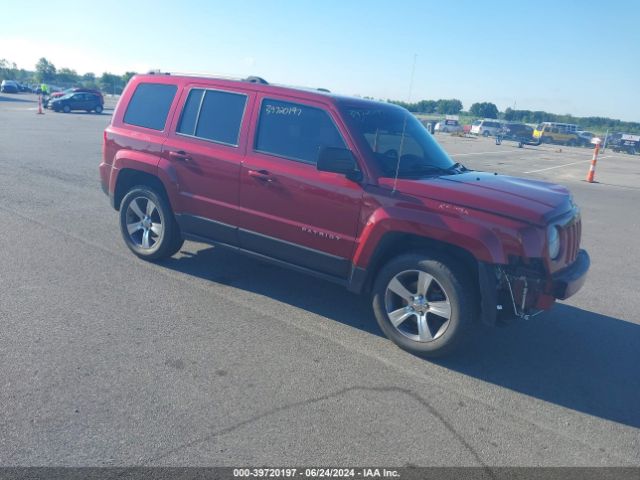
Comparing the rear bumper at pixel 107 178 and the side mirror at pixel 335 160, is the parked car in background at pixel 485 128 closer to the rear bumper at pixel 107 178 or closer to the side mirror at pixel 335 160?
the rear bumper at pixel 107 178

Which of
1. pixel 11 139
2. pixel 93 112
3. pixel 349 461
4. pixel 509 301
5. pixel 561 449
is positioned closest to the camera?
pixel 349 461

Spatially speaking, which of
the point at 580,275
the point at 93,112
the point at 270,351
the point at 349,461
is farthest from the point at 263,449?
the point at 93,112

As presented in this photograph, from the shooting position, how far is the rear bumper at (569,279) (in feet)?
13.0

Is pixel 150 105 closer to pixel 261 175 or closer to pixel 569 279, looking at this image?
pixel 261 175

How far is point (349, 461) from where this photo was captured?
2.96m

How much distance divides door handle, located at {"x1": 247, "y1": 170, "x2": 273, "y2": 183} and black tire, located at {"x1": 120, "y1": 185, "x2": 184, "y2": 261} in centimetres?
126

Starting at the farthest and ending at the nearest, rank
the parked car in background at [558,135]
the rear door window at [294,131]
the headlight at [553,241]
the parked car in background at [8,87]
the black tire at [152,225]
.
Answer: the parked car in background at [8,87] < the parked car in background at [558,135] < the black tire at [152,225] < the rear door window at [294,131] < the headlight at [553,241]

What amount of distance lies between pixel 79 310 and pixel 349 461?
290 cm

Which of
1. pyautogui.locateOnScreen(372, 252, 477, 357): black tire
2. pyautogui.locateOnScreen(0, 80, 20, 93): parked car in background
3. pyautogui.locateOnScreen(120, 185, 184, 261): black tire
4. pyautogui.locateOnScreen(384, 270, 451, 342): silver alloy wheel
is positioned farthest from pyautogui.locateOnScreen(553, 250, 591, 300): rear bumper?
pyautogui.locateOnScreen(0, 80, 20, 93): parked car in background

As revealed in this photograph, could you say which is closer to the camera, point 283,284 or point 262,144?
point 262,144

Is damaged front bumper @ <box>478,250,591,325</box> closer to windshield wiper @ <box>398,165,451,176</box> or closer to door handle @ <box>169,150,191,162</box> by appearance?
windshield wiper @ <box>398,165,451,176</box>

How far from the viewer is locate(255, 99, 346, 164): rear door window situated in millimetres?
4719

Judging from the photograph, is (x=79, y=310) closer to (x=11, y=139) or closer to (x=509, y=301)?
(x=509, y=301)

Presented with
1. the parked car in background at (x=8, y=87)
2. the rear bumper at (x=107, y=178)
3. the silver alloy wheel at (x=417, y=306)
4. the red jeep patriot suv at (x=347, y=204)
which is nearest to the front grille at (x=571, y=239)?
the red jeep patriot suv at (x=347, y=204)
